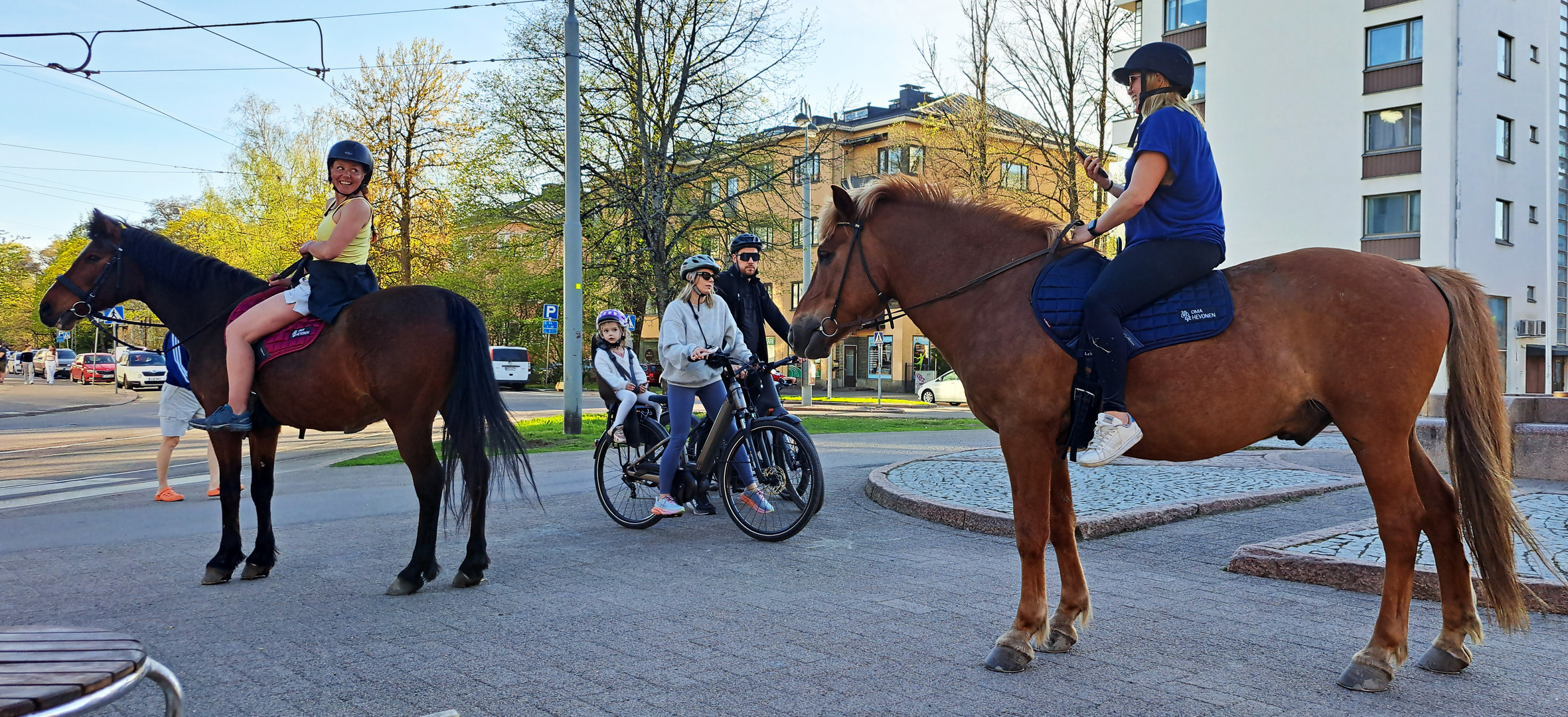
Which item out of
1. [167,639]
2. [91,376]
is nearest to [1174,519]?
[167,639]

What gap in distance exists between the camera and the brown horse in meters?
4.10

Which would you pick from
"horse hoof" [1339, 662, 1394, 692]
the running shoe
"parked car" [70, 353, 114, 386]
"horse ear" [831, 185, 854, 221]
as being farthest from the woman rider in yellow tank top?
"parked car" [70, 353, 114, 386]

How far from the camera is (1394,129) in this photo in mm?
34156

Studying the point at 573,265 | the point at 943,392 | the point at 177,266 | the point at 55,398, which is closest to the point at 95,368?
the point at 55,398

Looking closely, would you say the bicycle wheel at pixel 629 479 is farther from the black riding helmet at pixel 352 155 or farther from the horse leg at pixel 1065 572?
the horse leg at pixel 1065 572

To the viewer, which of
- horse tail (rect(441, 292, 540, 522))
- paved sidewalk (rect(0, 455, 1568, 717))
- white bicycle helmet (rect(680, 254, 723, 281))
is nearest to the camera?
paved sidewalk (rect(0, 455, 1568, 717))

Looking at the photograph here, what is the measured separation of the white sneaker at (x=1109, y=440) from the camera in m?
4.20

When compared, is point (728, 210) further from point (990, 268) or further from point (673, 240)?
point (990, 268)

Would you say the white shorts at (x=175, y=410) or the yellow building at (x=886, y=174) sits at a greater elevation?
the yellow building at (x=886, y=174)

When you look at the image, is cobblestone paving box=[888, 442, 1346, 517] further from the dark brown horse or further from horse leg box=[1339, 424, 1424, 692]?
the dark brown horse

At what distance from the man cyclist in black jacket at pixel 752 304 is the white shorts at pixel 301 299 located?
10.2 ft

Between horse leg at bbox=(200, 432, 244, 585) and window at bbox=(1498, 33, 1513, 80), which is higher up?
window at bbox=(1498, 33, 1513, 80)

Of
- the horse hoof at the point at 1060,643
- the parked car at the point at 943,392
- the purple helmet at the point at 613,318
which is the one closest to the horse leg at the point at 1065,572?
the horse hoof at the point at 1060,643

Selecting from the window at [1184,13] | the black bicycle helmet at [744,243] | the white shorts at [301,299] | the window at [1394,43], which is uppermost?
the window at [1184,13]
